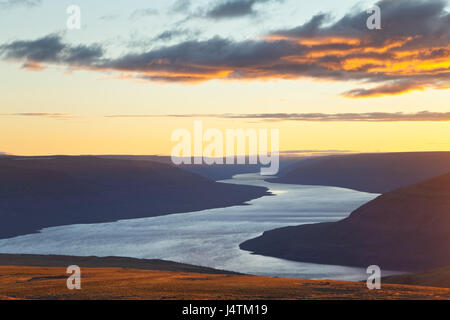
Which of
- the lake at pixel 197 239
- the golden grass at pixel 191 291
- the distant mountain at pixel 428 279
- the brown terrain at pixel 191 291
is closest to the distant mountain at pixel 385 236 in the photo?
the lake at pixel 197 239

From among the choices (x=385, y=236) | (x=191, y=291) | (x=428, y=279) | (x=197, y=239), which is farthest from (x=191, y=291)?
(x=197, y=239)

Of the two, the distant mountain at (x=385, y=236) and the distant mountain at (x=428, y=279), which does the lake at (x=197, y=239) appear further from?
the distant mountain at (x=428, y=279)

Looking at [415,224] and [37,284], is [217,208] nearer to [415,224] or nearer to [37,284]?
[415,224]

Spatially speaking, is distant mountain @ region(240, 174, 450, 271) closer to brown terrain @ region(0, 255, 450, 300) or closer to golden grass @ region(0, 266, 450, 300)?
brown terrain @ region(0, 255, 450, 300)

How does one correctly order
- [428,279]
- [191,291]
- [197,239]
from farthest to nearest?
[197,239] → [428,279] → [191,291]

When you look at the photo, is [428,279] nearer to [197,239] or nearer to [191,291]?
[191,291]
